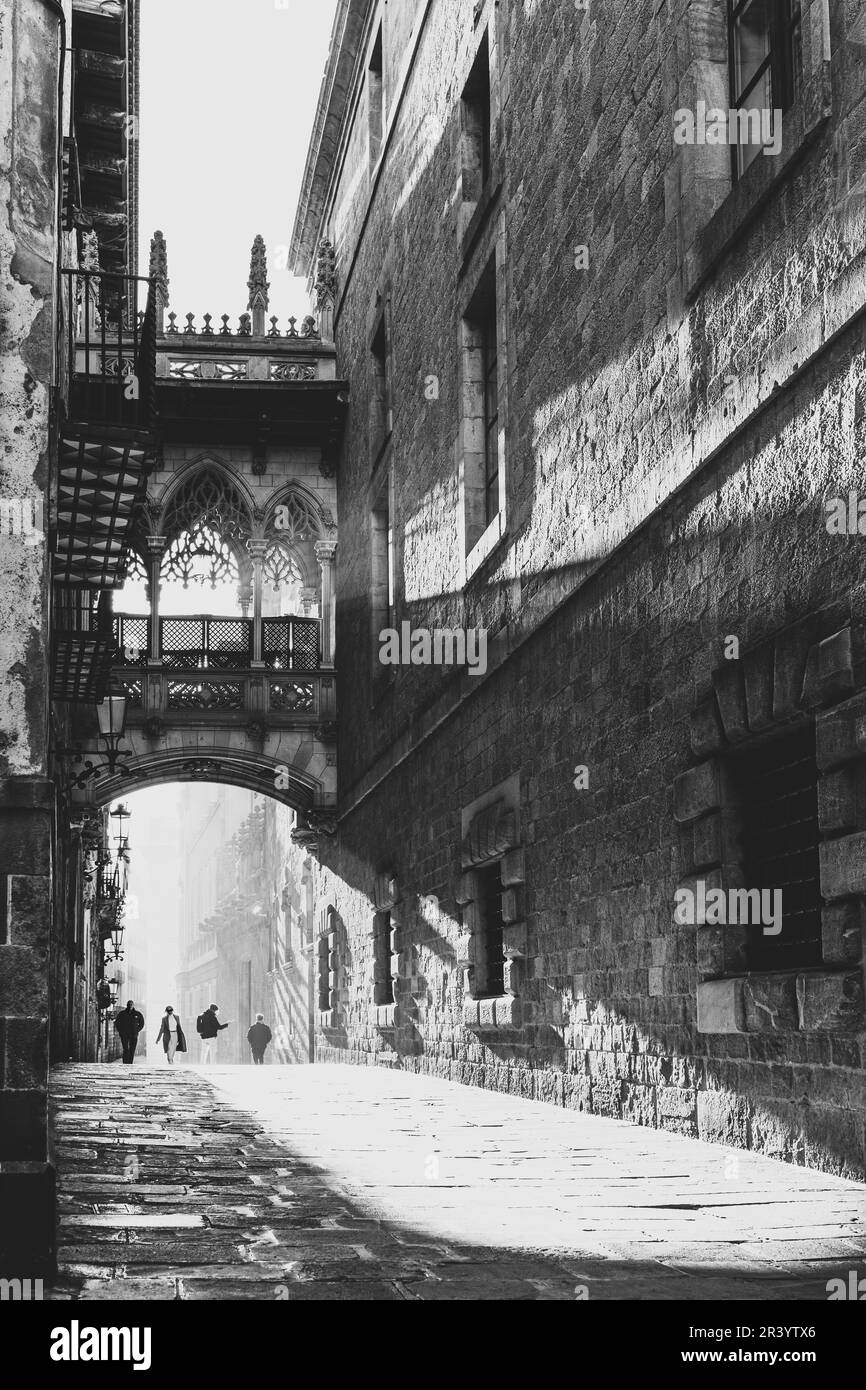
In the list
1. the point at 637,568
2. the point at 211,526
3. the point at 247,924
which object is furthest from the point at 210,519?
the point at 247,924

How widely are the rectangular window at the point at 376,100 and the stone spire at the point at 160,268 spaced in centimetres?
404

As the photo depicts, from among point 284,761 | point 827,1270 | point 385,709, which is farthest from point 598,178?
point 284,761

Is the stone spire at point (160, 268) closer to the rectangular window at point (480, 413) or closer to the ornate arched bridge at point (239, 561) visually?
the ornate arched bridge at point (239, 561)

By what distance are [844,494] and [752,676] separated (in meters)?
1.12

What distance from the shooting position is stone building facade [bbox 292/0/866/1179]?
6914mm

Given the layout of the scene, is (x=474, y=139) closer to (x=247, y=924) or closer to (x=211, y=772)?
(x=211, y=772)

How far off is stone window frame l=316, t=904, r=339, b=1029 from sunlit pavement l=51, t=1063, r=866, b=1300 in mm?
13457

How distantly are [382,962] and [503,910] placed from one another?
23.1 ft

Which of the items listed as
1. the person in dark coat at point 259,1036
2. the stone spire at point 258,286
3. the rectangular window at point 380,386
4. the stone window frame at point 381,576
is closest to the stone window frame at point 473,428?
the stone window frame at point 381,576

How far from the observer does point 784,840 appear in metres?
7.55

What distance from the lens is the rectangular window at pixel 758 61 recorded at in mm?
8086

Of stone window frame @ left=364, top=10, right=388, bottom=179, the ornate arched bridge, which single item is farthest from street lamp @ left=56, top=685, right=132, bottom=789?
stone window frame @ left=364, top=10, right=388, bottom=179

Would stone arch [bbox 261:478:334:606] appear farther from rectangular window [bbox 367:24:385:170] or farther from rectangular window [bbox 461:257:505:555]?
rectangular window [bbox 461:257:505:555]

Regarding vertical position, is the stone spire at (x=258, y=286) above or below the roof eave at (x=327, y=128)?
below
